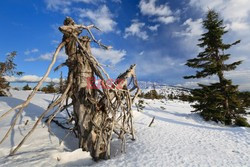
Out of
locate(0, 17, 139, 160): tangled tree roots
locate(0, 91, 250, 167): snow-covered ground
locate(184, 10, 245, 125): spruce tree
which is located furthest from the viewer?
locate(184, 10, 245, 125): spruce tree

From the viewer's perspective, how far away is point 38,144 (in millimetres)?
4523

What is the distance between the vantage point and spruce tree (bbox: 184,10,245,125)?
13.7 metres

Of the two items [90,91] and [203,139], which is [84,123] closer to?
[90,91]

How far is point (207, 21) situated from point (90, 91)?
589 inches

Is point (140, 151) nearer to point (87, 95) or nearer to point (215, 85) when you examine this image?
point (87, 95)

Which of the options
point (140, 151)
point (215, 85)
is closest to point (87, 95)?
point (140, 151)

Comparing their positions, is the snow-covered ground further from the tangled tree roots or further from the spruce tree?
the spruce tree

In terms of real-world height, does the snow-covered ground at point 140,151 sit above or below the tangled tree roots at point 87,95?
below

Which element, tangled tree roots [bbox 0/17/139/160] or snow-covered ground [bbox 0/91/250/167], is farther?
tangled tree roots [bbox 0/17/139/160]

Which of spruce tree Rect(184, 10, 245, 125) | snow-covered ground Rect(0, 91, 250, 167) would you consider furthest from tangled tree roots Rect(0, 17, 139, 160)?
spruce tree Rect(184, 10, 245, 125)

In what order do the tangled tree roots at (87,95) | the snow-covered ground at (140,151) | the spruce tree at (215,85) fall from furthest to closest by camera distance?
the spruce tree at (215,85) → the tangled tree roots at (87,95) → the snow-covered ground at (140,151)

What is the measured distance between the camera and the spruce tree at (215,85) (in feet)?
45.0

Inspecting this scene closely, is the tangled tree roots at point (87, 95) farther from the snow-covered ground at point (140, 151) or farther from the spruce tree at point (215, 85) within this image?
the spruce tree at point (215, 85)

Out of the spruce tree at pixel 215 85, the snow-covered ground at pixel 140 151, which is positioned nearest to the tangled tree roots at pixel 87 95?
the snow-covered ground at pixel 140 151
